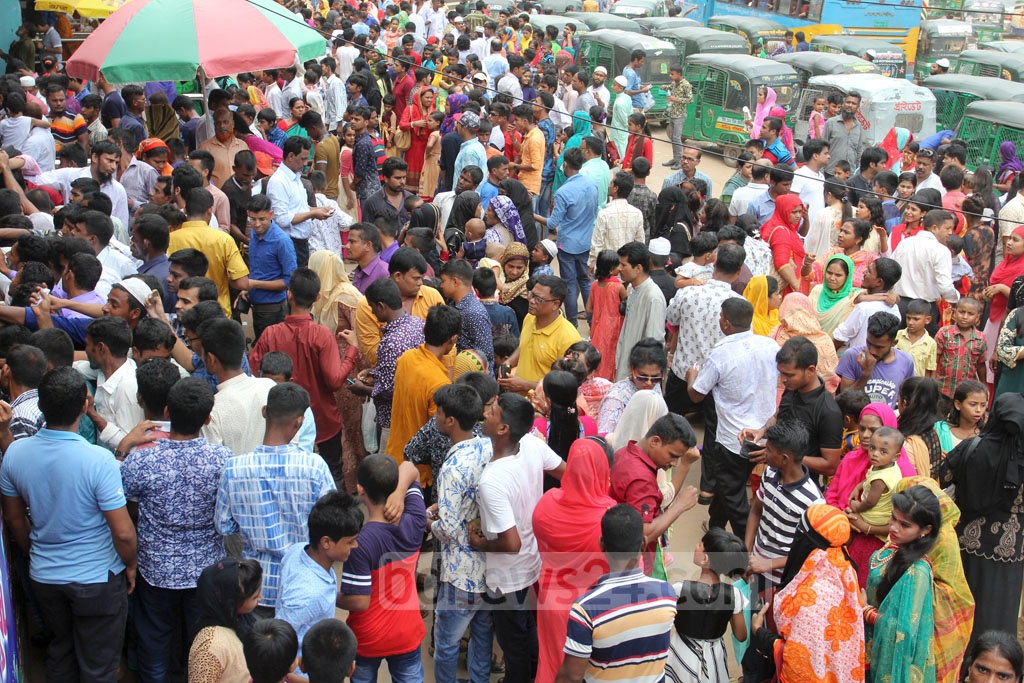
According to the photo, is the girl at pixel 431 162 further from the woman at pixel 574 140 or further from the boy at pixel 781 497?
the boy at pixel 781 497

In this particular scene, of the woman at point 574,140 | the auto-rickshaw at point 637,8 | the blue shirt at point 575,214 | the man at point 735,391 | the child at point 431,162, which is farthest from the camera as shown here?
the auto-rickshaw at point 637,8

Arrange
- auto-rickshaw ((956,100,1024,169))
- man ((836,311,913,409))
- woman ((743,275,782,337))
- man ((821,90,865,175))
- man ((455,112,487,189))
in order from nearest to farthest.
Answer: man ((836,311,913,409)), woman ((743,275,782,337)), man ((455,112,487,189)), man ((821,90,865,175)), auto-rickshaw ((956,100,1024,169))

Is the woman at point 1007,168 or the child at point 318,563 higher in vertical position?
the child at point 318,563

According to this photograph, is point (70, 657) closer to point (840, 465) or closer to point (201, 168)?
point (840, 465)

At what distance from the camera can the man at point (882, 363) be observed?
572cm

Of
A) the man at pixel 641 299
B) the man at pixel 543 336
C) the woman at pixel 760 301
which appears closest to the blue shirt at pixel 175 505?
the man at pixel 543 336

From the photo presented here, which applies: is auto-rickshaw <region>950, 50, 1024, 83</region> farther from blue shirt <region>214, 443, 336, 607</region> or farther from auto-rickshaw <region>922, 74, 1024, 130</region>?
blue shirt <region>214, 443, 336, 607</region>

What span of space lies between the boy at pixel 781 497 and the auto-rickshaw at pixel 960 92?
12480mm

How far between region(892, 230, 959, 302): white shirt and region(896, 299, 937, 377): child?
1.08m

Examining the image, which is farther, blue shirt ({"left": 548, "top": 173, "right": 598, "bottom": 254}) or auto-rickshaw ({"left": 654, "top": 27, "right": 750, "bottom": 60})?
auto-rickshaw ({"left": 654, "top": 27, "right": 750, "bottom": 60})

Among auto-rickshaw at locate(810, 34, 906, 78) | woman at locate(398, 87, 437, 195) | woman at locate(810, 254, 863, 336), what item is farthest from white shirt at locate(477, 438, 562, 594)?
auto-rickshaw at locate(810, 34, 906, 78)

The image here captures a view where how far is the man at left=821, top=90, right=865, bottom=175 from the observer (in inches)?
500

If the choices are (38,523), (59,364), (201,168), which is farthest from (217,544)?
(201,168)

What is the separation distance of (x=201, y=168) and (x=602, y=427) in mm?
4227
